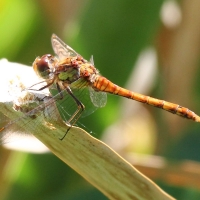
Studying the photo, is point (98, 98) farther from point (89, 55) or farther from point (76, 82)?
point (89, 55)

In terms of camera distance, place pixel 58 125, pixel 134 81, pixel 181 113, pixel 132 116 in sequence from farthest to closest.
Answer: pixel 132 116, pixel 134 81, pixel 181 113, pixel 58 125

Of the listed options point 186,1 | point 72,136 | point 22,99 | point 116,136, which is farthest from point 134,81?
point 72,136

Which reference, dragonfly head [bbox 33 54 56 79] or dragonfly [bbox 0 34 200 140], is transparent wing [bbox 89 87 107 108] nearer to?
dragonfly [bbox 0 34 200 140]

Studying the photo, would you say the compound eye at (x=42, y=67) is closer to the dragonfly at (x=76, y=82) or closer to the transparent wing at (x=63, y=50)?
the dragonfly at (x=76, y=82)

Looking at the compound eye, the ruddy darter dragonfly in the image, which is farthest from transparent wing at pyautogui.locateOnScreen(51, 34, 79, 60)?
the compound eye

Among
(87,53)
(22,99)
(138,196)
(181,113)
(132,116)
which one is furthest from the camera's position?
(132,116)

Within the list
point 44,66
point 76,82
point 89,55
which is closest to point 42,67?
point 44,66

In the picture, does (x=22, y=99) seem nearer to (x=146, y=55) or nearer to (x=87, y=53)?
(x=87, y=53)

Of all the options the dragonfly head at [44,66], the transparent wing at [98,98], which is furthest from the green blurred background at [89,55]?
the dragonfly head at [44,66]
